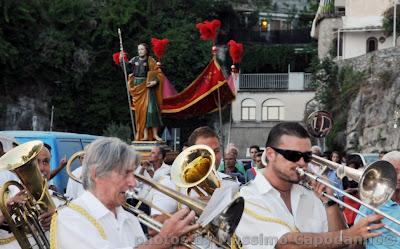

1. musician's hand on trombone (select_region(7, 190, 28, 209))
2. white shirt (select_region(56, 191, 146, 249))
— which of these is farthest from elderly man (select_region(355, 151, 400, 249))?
musician's hand on trombone (select_region(7, 190, 28, 209))

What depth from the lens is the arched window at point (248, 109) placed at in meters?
49.0

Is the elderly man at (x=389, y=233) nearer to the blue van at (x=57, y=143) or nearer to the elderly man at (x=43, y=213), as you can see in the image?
the elderly man at (x=43, y=213)

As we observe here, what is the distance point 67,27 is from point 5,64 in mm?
4103

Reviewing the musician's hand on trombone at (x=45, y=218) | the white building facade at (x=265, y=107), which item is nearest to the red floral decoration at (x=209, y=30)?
the musician's hand on trombone at (x=45, y=218)

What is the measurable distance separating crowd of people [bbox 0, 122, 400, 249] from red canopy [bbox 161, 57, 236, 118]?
981 centimetres

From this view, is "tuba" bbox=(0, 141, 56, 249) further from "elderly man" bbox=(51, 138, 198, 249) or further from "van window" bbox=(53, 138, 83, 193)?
"van window" bbox=(53, 138, 83, 193)

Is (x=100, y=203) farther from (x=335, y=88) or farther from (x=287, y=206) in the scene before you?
(x=335, y=88)

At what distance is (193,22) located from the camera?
4700cm

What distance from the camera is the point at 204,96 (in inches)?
645

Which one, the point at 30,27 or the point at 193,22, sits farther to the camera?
the point at 193,22

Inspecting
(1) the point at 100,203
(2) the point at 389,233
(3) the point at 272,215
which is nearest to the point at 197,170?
(3) the point at 272,215

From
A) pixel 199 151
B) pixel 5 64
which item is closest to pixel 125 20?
pixel 5 64

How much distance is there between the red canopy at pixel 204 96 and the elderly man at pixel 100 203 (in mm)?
10999

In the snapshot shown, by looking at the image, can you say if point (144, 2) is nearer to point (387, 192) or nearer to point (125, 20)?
point (125, 20)
